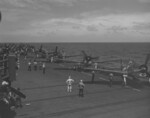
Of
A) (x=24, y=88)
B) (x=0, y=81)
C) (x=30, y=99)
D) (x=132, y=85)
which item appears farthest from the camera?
(x=132, y=85)

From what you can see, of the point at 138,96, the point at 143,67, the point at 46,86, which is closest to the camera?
the point at 138,96

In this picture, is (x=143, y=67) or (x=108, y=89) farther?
(x=143, y=67)

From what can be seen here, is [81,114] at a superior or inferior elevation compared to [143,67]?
inferior

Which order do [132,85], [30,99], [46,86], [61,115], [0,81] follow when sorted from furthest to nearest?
[132,85]
[46,86]
[30,99]
[61,115]
[0,81]

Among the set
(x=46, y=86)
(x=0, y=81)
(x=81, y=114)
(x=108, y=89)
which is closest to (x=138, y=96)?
(x=108, y=89)

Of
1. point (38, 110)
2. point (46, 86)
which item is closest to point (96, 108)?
point (38, 110)

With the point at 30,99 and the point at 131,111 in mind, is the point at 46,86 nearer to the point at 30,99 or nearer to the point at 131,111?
the point at 30,99

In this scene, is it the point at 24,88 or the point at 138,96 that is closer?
the point at 138,96

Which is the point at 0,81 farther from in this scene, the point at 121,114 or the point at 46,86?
the point at 46,86

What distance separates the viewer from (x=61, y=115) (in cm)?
1683

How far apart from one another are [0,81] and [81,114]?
6.88m

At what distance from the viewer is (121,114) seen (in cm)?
1722

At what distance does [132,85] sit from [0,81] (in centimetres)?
2089

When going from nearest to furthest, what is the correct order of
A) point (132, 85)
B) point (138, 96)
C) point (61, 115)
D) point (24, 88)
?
point (61, 115)
point (138, 96)
point (24, 88)
point (132, 85)
